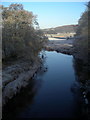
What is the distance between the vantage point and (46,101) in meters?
10.2

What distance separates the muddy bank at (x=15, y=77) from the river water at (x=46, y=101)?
0.45 meters

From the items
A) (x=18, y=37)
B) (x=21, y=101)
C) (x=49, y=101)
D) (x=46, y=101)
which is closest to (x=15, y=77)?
(x=21, y=101)

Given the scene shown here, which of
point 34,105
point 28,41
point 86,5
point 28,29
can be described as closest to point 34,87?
point 34,105

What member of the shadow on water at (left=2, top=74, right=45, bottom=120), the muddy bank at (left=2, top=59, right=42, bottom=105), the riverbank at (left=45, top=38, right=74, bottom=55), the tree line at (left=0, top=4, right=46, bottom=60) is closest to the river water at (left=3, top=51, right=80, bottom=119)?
the shadow on water at (left=2, top=74, right=45, bottom=120)

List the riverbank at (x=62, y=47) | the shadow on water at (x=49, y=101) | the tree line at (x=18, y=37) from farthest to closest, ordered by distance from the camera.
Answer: the riverbank at (x=62, y=47), the tree line at (x=18, y=37), the shadow on water at (x=49, y=101)

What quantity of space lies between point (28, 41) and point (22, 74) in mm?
5107

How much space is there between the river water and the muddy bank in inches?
17.6

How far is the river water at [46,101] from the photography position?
29.1 feet

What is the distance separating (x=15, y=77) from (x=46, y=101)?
12.8ft

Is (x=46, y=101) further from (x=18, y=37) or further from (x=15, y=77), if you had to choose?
(x=18, y=37)

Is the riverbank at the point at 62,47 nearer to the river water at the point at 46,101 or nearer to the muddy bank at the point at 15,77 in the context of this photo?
the muddy bank at the point at 15,77

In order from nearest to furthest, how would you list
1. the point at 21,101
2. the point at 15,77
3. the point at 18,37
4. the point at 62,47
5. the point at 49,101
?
1. the point at 49,101
2. the point at 21,101
3. the point at 15,77
4. the point at 18,37
5. the point at 62,47

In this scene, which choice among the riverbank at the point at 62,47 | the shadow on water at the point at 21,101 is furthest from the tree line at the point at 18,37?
the riverbank at the point at 62,47

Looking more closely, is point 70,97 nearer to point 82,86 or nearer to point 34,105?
point 82,86
